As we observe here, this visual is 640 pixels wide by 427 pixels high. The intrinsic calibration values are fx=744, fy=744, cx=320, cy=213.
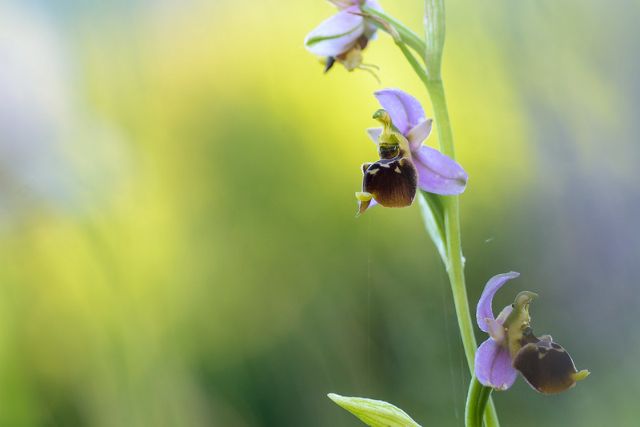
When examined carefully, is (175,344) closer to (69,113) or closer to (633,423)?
(69,113)

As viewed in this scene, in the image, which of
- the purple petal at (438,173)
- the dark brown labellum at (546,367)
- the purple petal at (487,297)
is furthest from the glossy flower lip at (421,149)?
the dark brown labellum at (546,367)

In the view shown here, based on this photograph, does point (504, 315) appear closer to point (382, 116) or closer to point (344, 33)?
point (382, 116)

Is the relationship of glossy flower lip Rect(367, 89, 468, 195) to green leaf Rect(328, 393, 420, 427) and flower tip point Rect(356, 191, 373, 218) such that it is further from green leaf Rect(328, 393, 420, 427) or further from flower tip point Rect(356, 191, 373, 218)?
green leaf Rect(328, 393, 420, 427)

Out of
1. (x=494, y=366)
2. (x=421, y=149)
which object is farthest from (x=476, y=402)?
(x=421, y=149)

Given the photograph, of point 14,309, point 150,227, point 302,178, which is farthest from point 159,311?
point 302,178

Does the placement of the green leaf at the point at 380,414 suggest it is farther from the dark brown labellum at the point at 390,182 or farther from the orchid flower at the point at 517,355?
A: the dark brown labellum at the point at 390,182

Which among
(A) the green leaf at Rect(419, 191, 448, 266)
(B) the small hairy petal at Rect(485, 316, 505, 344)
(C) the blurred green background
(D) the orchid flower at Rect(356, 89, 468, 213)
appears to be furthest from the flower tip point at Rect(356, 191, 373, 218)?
(C) the blurred green background

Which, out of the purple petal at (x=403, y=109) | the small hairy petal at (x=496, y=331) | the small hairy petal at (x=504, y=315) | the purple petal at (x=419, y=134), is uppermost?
the purple petal at (x=403, y=109)
